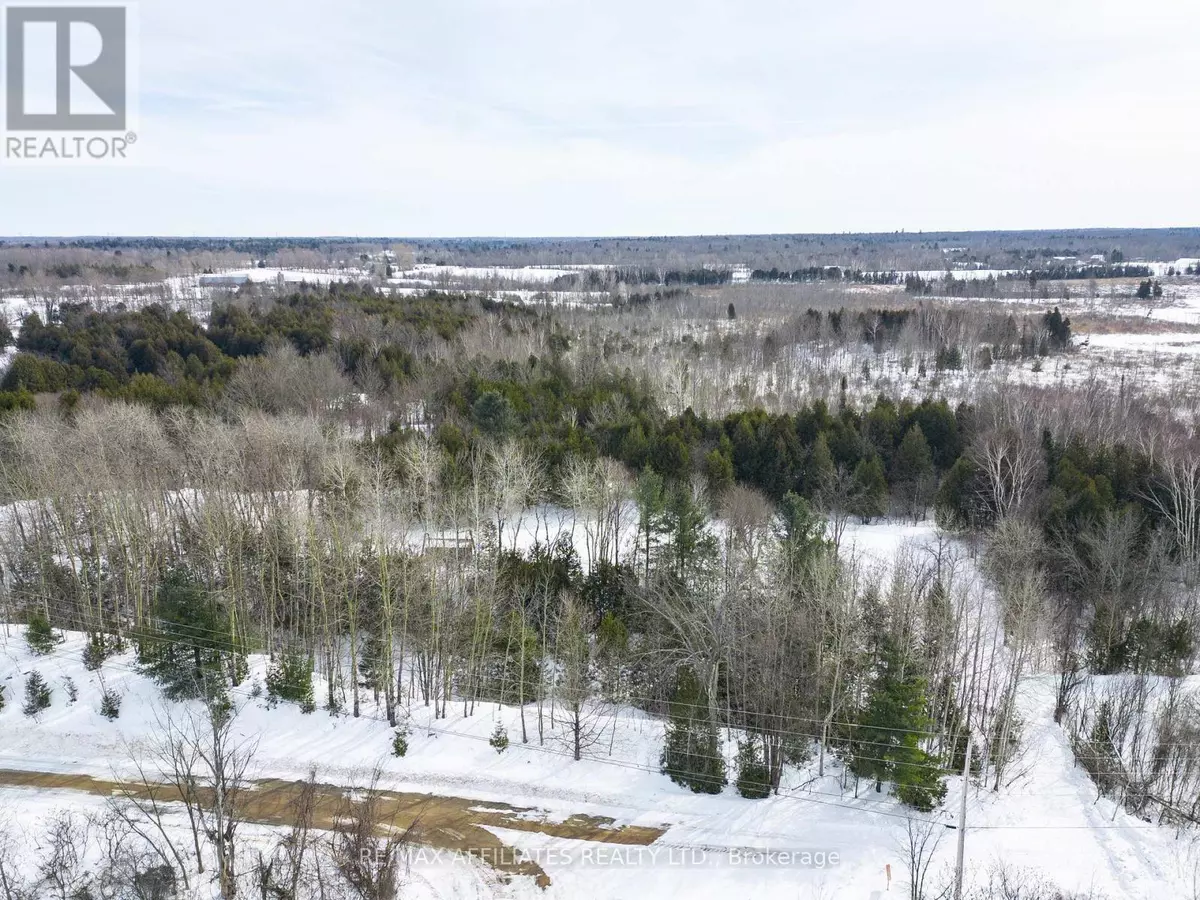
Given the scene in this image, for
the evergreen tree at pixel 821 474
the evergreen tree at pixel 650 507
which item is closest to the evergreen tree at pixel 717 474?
the evergreen tree at pixel 821 474

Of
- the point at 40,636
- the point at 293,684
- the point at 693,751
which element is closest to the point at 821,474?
the point at 693,751

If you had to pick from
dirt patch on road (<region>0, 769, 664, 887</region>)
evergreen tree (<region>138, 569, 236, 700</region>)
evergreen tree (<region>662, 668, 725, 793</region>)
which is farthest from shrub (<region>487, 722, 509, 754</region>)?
A: evergreen tree (<region>138, 569, 236, 700</region>)

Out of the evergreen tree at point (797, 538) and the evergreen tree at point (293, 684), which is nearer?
the evergreen tree at point (293, 684)

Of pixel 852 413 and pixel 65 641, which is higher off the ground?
pixel 852 413

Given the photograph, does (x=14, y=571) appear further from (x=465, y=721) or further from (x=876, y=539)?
(x=876, y=539)

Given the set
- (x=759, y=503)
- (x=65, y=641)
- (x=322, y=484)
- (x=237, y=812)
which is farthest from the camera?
(x=759, y=503)

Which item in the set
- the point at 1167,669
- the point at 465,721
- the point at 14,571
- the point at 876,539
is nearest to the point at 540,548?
the point at 465,721

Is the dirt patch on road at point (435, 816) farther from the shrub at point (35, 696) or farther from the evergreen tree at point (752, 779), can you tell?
the evergreen tree at point (752, 779)
